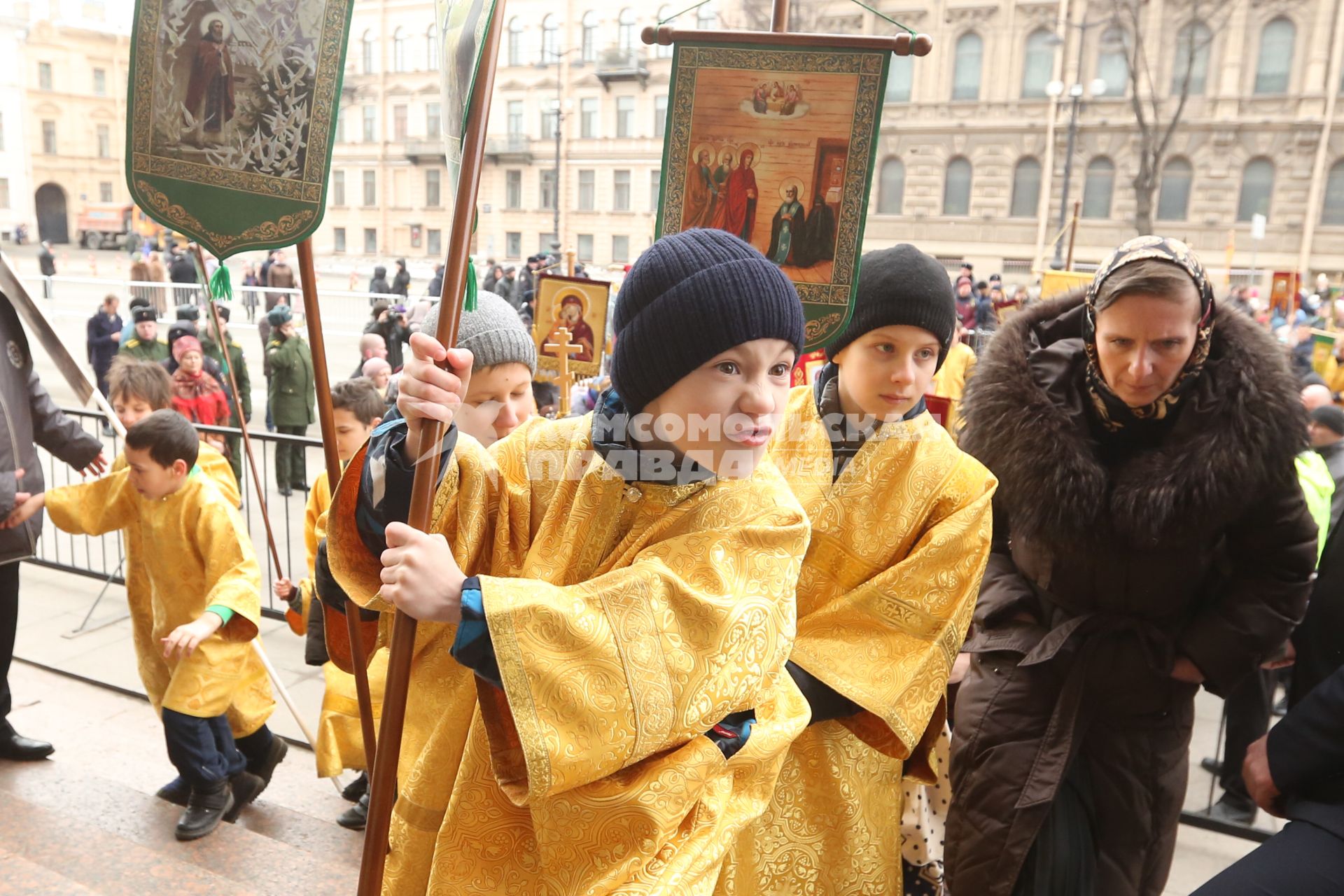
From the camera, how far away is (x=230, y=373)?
2.66m

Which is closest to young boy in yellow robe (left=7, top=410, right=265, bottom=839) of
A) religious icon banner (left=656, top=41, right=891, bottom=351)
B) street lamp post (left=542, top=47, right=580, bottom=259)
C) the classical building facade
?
religious icon banner (left=656, top=41, right=891, bottom=351)

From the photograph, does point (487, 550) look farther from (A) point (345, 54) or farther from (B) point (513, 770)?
(A) point (345, 54)

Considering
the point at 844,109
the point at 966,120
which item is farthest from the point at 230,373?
the point at 966,120

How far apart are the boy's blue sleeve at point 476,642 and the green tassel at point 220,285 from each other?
135 centimetres

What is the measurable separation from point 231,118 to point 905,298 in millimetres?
1440

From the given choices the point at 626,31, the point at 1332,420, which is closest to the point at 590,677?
the point at 1332,420

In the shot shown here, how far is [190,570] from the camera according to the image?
11.1 feet

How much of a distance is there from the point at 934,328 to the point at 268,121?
1444mm

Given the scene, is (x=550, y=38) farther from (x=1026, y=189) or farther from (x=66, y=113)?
(x=66, y=113)

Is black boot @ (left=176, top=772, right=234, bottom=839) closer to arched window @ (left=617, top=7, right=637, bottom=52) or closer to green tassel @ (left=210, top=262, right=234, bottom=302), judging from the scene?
green tassel @ (left=210, top=262, right=234, bottom=302)

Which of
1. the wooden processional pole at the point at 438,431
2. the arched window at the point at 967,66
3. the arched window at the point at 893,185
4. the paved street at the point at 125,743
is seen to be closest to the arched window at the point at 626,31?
the arched window at the point at 893,185

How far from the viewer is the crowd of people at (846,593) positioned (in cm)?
139

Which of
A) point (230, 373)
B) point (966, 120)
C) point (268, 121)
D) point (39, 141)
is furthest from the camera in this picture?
point (39, 141)

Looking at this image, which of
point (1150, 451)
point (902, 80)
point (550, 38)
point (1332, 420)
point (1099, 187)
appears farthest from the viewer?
point (550, 38)
